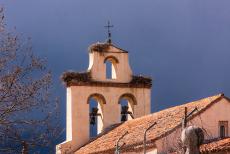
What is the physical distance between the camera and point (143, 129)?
25.3m

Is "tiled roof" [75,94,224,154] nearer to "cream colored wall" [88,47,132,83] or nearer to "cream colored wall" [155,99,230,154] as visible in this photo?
"cream colored wall" [155,99,230,154]

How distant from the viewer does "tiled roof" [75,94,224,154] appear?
76.5 feet

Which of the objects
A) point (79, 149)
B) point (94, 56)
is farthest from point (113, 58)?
point (79, 149)

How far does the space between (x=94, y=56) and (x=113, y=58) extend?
3.34ft

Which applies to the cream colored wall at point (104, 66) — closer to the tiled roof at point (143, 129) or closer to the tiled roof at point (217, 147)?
the tiled roof at point (143, 129)

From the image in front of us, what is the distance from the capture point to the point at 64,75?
31.7 meters

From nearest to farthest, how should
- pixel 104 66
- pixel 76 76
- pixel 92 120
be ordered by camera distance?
pixel 76 76
pixel 104 66
pixel 92 120

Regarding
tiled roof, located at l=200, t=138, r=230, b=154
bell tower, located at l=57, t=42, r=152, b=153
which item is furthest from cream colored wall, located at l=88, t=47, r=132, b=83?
tiled roof, located at l=200, t=138, r=230, b=154

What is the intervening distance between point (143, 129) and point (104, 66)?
727 cm

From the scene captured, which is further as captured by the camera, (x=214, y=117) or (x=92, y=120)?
(x=92, y=120)

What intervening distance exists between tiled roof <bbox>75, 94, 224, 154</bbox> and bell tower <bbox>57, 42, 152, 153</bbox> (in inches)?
64.9

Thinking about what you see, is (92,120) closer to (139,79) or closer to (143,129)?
(139,79)

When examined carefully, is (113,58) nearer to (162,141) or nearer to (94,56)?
(94,56)

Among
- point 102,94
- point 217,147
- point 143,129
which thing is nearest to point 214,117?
point 143,129
